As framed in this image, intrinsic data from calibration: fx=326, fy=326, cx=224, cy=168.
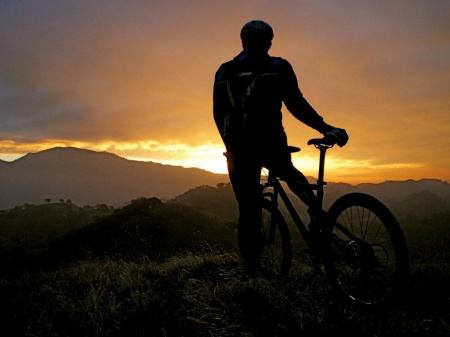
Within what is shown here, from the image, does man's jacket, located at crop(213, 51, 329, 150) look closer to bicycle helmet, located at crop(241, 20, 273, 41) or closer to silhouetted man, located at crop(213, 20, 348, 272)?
silhouetted man, located at crop(213, 20, 348, 272)

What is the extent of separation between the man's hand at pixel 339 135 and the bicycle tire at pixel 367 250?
0.55 m

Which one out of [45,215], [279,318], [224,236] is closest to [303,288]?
[279,318]

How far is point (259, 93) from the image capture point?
3613 mm

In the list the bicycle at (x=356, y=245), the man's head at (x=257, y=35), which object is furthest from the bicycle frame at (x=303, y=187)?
the man's head at (x=257, y=35)

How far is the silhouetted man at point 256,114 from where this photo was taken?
3615 mm


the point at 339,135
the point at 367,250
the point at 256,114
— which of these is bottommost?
the point at 367,250

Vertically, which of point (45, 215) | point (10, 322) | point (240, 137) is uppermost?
point (240, 137)

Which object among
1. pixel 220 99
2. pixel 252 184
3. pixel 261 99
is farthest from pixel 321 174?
pixel 220 99

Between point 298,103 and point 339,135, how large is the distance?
22.5 inches

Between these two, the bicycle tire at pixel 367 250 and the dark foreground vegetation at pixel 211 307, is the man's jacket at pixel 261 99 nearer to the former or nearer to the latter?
the bicycle tire at pixel 367 250

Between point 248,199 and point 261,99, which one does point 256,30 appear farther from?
point 248,199

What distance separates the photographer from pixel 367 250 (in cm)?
338

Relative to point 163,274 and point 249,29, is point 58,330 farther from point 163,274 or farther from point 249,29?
point 249,29

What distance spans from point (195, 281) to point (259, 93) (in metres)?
2.62
